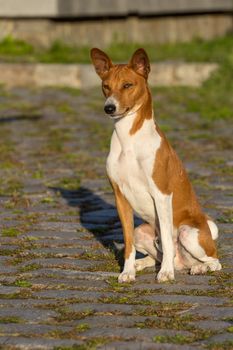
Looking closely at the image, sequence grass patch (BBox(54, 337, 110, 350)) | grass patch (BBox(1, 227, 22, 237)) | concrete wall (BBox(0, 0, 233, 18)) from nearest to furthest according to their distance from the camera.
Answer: grass patch (BBox(54, 337, 110, 350)), grass patch (BBox(1, 227, 22, 237)), concrete wall (BBox(0, 0, 233, 18))

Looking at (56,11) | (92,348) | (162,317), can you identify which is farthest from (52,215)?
(56,11)

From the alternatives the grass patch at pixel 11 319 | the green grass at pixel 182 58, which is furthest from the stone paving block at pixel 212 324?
the green grass at pixel 182 58

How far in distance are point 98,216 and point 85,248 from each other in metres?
1.11

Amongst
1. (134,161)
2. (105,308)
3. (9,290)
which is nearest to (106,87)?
(134,161)

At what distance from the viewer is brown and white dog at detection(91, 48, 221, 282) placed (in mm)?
6219

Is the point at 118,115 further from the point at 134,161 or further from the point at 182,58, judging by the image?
the point at 182,58

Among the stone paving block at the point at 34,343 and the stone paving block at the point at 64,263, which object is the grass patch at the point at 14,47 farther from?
the stone paving block at the point at 34,343

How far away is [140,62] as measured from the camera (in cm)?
628

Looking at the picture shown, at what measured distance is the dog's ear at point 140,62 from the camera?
625 cm

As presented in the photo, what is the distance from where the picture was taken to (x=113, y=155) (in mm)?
6332

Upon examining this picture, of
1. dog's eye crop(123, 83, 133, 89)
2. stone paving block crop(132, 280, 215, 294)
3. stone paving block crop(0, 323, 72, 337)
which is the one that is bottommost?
stone paving block crop(132, 280, 215, 294)

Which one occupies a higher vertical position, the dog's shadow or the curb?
the dog's shadow

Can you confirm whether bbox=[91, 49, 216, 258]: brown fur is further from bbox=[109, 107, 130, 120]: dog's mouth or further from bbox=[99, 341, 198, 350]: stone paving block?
bbox=[99, 341, 198, 350]: stone paving block

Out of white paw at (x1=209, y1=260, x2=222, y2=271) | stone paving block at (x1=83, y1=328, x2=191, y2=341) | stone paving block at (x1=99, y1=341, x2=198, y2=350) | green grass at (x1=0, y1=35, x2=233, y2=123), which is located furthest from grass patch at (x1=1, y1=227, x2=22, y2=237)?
green grass at (x1=0, y1=35, x2=233, y2=123)
